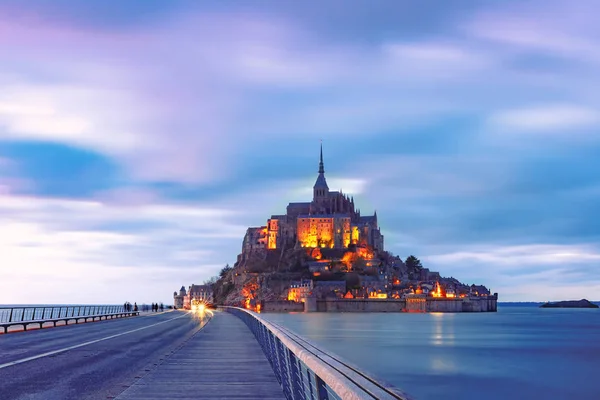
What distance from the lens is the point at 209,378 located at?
41.7 feet

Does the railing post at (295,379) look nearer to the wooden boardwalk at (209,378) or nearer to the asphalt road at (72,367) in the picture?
the wooden boardwalk at (209,378)

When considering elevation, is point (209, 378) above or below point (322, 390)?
below

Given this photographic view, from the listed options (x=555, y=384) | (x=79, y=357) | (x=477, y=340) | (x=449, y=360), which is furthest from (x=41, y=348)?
(x=477, y=340)

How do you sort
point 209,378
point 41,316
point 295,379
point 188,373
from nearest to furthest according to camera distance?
point 295,379 < point 209,378 < point 188,373 < point 41,316

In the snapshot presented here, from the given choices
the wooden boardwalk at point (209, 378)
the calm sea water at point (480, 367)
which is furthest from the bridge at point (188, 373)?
the calm sea water at point (480, 367)

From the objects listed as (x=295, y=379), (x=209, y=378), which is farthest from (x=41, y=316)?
(x=295, y=379)

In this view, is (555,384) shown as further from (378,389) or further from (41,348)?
(378,389)

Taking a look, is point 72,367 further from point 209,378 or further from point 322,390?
point 322,390

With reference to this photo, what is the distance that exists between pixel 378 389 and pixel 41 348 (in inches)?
731

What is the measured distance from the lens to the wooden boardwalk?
1060cm

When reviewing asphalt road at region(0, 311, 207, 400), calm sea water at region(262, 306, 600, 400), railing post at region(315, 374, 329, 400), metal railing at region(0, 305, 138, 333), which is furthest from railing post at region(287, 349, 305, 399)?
metal railing at region(0, 305, 138, 333)

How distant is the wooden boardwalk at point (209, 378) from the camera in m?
10.6

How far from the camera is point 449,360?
228 feet

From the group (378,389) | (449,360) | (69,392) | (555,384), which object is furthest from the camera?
(449,360)
